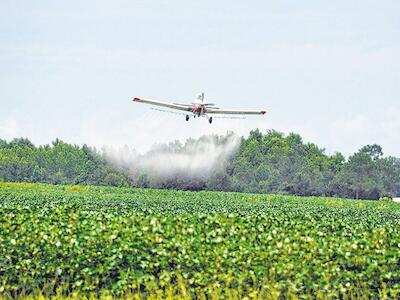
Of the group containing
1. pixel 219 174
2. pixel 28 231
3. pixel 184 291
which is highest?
pixel 219 174

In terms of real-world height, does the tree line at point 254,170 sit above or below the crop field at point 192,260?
above

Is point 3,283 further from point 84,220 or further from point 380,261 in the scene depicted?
point 380,261

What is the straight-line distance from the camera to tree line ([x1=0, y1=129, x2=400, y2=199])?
101 m

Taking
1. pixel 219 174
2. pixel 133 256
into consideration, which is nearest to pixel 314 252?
pixel 133 256

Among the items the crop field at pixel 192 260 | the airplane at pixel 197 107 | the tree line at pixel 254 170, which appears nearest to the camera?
the crop field at pixel 192 260

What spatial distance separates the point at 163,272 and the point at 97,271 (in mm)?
1161

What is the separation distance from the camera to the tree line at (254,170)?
101188mm

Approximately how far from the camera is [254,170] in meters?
121

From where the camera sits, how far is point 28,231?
1538cm

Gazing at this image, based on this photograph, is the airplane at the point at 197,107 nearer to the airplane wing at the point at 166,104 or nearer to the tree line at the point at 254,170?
the airplane wing at the point at 166,104

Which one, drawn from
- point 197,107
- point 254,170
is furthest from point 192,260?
point 254,170

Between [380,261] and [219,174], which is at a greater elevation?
[219,174]

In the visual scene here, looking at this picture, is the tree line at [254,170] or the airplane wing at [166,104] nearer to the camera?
the airplane wing at [166,104]

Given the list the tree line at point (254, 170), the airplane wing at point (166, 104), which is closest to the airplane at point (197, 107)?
the airplane wing at point (166, 104)
